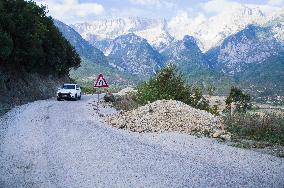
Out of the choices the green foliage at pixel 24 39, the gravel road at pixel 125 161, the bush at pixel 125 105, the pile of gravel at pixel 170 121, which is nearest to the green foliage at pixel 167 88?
the bush at pixel 125 105

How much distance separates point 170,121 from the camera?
21906mm

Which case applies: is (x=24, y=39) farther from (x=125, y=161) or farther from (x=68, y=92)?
(x=125, y=161)

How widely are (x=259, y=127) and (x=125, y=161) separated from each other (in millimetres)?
8056

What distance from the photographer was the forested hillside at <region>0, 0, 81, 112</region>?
128 ft

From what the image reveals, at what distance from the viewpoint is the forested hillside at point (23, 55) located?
128ft

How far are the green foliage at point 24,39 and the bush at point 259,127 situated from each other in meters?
24.0

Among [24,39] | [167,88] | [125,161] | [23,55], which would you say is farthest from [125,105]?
[125,161]

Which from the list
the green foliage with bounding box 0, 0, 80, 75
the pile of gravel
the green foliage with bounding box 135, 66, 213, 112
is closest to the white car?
the green foliage with bounding box 0, 0, 80, 75

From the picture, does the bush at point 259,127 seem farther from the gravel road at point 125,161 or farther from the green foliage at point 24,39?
the green foliage at point 24,39

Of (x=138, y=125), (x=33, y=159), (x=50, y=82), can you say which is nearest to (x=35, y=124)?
(x=138, y=125)

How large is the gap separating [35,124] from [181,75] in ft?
45.3

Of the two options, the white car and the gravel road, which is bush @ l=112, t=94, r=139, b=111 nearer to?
the white car

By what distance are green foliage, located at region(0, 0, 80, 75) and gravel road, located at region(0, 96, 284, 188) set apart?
2238cm

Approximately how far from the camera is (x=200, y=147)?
51.1 feet
